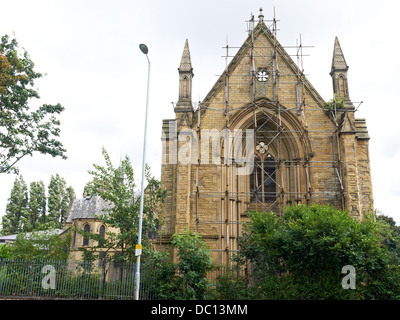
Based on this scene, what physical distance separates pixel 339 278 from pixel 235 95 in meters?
11.3

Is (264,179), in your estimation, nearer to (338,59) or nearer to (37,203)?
(338,59)

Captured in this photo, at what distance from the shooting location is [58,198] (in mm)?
62719

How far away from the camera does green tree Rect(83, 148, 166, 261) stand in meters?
17.5

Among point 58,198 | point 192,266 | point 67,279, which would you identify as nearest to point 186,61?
point 192,266

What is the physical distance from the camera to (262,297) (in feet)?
46.0

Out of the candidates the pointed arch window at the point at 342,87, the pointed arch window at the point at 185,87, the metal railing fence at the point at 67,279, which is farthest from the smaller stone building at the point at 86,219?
the pointed arch window at the point at 342,87

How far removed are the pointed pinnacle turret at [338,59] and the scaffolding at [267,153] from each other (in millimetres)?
1887

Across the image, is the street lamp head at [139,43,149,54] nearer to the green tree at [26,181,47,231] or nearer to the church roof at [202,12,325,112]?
the church roof at [202,12,325,112]

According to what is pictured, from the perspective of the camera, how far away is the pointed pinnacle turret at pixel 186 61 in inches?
827

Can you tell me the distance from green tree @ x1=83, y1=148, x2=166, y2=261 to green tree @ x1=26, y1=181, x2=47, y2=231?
47023mm

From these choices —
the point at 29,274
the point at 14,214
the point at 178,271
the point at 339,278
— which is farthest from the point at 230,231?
the point at 14,214

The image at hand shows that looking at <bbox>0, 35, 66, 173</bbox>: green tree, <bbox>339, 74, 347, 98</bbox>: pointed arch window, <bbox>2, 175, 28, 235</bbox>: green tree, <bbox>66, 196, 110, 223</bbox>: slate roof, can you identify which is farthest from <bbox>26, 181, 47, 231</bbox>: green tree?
<bbox>339, 74, 347, 98</bbox>: pointed arch window

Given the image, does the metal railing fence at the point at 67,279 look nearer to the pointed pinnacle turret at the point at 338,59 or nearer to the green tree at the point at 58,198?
the pointed pinnacle turret at the point at 338,59
